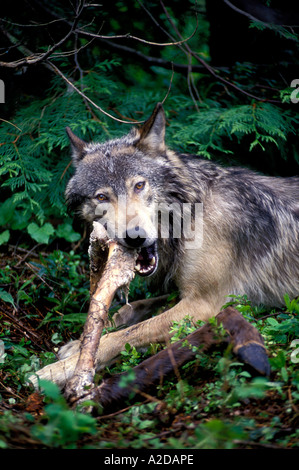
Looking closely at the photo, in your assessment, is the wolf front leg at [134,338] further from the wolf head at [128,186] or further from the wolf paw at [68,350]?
the wolf head at [128,186]

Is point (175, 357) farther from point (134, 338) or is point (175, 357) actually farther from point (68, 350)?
point (68, 350)

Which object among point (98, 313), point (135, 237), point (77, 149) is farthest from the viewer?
point (77, 149)

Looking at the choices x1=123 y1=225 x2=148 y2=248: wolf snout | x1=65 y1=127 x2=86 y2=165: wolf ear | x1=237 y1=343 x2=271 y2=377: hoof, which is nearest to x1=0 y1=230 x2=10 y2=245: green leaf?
x1=65 y1=127 x2=86 y2=165: wolf ear

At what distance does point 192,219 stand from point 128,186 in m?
0.62

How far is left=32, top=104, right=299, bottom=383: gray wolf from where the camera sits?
A: 340 centimetres

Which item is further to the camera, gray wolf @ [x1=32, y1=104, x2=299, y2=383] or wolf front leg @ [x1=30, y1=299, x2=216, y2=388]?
gray wolf @ [x1=32, y1=104, x2=299, y2=383]

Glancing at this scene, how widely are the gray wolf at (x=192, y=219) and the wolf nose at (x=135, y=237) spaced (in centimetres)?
9

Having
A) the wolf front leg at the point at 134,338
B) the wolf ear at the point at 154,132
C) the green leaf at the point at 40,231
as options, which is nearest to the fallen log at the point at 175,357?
the wolf front leg at the point at 134,338

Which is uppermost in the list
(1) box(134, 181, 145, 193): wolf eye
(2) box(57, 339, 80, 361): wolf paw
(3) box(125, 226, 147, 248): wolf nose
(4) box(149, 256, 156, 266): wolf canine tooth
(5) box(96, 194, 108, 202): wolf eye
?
(1) box(134, 181, 145, 193): wolf eye

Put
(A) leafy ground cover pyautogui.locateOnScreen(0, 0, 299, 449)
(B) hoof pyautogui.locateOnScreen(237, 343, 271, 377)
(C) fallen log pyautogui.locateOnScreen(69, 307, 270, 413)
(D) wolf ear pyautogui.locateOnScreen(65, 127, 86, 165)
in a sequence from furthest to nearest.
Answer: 1. (D) wolf ear pyautogui.locateOnScreen(65, 127, 86, 165)
2. (A) leafy ground cover pyautogui.locateOnScreen(0, 0, 299, 449)
3. (C) fallen log pyautogui.locateOnScreen(69, 307, 270, 413)
4. (B) hoof pyautogui.locateOnScreen(237, 343, 271, 377)

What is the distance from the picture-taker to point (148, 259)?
3.40m

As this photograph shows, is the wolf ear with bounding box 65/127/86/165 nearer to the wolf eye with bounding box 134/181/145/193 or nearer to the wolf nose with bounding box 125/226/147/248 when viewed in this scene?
the wolf eye with bounding box 134/181/145/193

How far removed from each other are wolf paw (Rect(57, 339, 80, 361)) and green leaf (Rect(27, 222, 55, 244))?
1.53 m

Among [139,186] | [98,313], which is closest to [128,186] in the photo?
[139,186]
